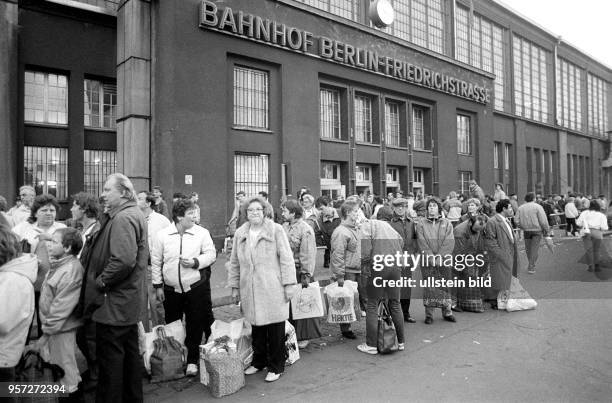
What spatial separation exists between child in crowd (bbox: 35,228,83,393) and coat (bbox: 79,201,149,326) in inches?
3.9

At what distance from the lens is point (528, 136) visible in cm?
3322

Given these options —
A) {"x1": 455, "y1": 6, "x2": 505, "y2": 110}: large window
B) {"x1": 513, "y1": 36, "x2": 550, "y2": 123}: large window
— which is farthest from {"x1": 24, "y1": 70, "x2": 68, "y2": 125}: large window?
{"x1": 513, "y1": 36, "x2": 550, "y2": 123}: large window

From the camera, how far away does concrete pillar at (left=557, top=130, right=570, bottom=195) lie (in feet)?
123

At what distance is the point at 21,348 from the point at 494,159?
30.3 meters

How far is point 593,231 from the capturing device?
11.3 m

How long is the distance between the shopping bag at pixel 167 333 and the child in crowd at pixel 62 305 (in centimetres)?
81

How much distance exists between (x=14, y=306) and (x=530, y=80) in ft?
126

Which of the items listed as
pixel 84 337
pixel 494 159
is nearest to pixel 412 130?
pixel 494 159

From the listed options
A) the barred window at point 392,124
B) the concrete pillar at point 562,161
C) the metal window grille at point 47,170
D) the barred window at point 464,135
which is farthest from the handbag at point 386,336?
the concrete pillar at point 562,161

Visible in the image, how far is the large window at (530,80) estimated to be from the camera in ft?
108

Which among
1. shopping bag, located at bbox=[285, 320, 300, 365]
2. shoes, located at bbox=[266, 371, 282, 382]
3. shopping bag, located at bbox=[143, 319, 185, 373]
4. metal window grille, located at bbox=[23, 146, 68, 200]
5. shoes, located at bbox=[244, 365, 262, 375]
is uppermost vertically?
metal window grille, located at bbox=[23, 146, 68, 200]

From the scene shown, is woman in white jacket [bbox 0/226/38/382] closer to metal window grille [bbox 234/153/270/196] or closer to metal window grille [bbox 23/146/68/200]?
metal window grille [bbox 23/146/68/200]

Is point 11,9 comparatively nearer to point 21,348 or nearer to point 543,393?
point 21,348
